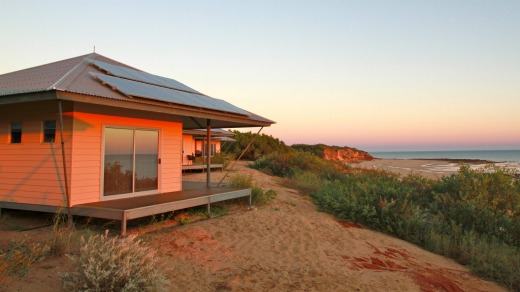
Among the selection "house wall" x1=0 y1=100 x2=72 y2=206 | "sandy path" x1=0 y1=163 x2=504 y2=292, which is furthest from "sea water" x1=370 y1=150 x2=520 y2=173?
"house wall" x1=0 y1=100 x2=72 y2=206

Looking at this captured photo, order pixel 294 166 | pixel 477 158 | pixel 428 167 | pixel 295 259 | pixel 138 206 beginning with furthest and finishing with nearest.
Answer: pixel 477 158
pixel 428 167
pixel 294 166
pixel 138 206
pixel 295 259

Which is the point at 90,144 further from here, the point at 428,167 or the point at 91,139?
the point at 428,167

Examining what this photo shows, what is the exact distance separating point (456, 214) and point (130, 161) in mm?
9000

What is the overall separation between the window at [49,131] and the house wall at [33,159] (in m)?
0.08

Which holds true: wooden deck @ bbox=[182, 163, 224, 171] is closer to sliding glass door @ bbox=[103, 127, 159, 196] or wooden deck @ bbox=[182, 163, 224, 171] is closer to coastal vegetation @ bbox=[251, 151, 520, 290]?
coastal vegetation @ bbox=[251, 151, 520, 290]

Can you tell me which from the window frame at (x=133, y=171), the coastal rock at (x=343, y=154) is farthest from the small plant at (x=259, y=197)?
the coastal rock at (x=343, y=154)

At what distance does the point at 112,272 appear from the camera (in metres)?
3.95

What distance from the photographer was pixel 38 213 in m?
8.85

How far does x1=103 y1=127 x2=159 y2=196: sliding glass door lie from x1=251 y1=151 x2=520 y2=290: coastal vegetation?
5.56 m

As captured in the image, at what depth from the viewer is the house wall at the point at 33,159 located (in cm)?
766

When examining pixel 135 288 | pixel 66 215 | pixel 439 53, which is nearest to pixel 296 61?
pixel 439 53

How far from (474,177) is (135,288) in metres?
10.9

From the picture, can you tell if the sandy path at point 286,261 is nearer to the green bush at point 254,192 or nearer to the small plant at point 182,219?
the small plant at point 182,219

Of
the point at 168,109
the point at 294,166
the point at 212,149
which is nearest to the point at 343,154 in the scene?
the point at 212,149
